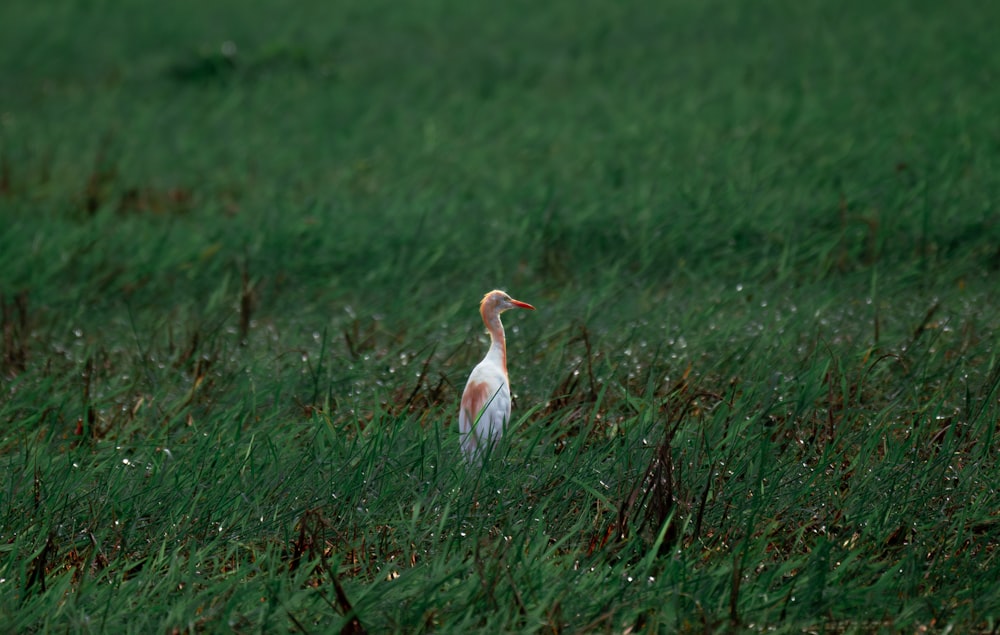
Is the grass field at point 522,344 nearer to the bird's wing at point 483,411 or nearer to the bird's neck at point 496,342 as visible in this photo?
the bird's wing at point 483,411

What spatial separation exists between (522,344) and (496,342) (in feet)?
3.07

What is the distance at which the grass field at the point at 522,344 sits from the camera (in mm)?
2992

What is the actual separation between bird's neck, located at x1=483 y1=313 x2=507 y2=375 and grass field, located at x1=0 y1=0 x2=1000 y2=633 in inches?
10.9

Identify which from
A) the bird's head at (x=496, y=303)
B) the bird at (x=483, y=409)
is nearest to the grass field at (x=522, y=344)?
the bird at (x=483, y=409)

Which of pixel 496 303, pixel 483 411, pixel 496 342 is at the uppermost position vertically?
pixel 496 303

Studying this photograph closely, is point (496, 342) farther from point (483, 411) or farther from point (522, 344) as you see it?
point (522, 344)

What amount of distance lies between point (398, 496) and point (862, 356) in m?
1.96

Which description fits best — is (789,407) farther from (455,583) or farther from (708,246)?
(708,246)

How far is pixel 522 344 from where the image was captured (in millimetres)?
4707

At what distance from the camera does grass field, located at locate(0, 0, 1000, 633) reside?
2992 mm

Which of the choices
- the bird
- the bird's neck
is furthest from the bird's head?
the bird

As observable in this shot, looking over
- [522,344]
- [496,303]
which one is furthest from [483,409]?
[522,344]

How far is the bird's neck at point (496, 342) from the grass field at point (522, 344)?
28 centimetres

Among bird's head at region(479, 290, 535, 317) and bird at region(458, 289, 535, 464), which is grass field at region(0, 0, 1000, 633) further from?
bird's head at region(479, 290, 535, 317)
